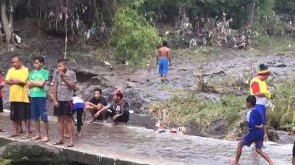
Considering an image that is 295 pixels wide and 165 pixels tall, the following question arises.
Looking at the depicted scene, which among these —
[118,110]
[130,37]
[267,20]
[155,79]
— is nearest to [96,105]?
[118,110]

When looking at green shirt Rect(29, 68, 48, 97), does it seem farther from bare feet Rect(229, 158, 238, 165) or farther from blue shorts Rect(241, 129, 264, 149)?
blue shorts Rect(241, 129, 264, 149)

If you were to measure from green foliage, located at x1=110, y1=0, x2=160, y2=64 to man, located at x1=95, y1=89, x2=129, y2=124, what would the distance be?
34.1ft

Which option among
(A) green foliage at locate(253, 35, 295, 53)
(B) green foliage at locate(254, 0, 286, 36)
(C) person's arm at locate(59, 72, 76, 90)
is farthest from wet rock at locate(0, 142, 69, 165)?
(B) green foliage at locate(254, 0, 286, 36)

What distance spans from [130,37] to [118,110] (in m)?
10.8

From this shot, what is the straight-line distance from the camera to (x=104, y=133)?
10805 millimetres

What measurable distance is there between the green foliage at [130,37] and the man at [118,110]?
409 inches

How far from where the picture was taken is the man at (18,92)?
972cm

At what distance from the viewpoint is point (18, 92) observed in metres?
9.80

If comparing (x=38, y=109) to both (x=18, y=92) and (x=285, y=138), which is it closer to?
(x=18, y=92)

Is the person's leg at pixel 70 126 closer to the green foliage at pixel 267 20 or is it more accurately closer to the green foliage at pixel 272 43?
the green foliage at pixel 272 43

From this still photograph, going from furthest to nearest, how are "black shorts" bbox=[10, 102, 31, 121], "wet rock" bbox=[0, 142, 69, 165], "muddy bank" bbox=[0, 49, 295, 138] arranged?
"muddy bank" bbox=[0, 49, 295, 138] < "black shorts" bbox=[10, 102, 31, 121] < "wet rock" bbox=[0, 142, 69, 165]

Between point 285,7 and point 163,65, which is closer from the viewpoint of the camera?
point 163,65

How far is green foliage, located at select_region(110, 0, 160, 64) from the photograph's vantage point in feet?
74.9

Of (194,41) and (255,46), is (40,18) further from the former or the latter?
(255,46)
